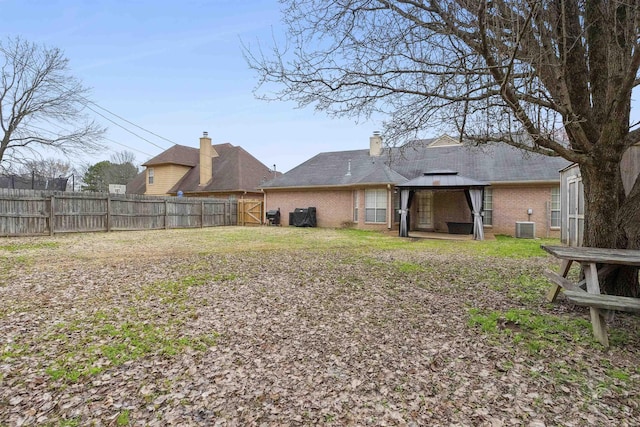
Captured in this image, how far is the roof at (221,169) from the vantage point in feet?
74.5

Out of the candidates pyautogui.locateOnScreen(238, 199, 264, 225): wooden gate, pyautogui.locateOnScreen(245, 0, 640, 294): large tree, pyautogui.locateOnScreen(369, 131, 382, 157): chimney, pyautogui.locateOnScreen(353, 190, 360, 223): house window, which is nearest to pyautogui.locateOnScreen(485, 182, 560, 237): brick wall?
pyautogui.locateOnScreen(353, 190, 360, 223): house window

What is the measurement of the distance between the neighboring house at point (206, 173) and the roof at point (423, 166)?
3574 millimetres

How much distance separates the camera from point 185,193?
77.6 ft

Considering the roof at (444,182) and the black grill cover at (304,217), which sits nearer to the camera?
the roof at (444,182)

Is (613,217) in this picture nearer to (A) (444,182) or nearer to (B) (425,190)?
(A) (444,182)

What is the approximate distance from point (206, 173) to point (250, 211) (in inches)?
212

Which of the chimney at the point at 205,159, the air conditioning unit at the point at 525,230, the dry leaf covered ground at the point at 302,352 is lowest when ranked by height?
the dry leaf covered ground at the point at 302,352

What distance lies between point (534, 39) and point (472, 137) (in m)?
1.47

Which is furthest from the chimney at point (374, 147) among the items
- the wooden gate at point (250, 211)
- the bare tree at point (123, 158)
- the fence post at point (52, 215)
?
the bare tree at point (123, 158)

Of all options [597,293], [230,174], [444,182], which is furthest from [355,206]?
[597,293]

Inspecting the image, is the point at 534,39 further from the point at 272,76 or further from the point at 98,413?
the point at 98,413

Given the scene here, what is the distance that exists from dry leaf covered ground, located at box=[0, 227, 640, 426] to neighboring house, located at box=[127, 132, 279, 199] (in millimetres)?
16485

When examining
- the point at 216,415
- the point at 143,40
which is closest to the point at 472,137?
the point at 216,415

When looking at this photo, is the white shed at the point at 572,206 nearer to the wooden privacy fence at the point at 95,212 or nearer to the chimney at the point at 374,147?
the chimney at the point at 374,147
